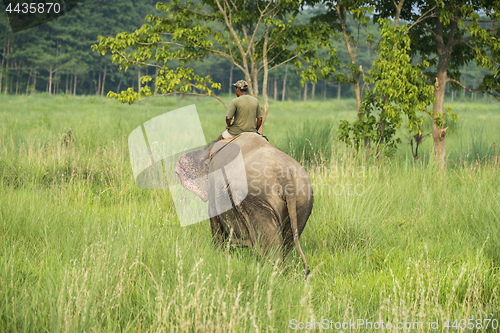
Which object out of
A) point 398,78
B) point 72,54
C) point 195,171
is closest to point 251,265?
point 195,171

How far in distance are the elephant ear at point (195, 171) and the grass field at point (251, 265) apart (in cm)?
49

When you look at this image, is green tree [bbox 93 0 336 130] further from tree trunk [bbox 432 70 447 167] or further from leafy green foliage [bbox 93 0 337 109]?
tree trunk [bbox 432 70 447 167]

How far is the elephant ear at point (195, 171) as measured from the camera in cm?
424

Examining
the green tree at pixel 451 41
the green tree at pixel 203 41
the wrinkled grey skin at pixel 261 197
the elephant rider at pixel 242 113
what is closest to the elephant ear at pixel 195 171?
the wrinkled grey skin at pixel 261 197

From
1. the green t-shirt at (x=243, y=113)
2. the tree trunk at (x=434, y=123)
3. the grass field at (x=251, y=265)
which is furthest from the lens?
the tree trunk at (x=434, y=123)

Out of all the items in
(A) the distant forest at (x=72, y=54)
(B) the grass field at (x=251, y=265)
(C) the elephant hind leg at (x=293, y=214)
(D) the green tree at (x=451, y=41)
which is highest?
(A) the distant forest at (x=72, y=54)

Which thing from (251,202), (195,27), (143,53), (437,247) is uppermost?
(195,27)

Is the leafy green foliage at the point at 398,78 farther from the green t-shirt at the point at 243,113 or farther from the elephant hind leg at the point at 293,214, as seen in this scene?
the elephant hind leg at the point at 293,214

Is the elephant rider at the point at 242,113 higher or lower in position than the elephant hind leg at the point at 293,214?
higher

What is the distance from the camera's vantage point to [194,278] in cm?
304

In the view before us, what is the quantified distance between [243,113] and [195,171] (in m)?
0.93

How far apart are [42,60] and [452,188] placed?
165 ft

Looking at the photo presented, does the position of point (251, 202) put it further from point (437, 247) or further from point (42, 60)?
point (42, 60)

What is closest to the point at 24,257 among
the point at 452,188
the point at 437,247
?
the point at 437,247
